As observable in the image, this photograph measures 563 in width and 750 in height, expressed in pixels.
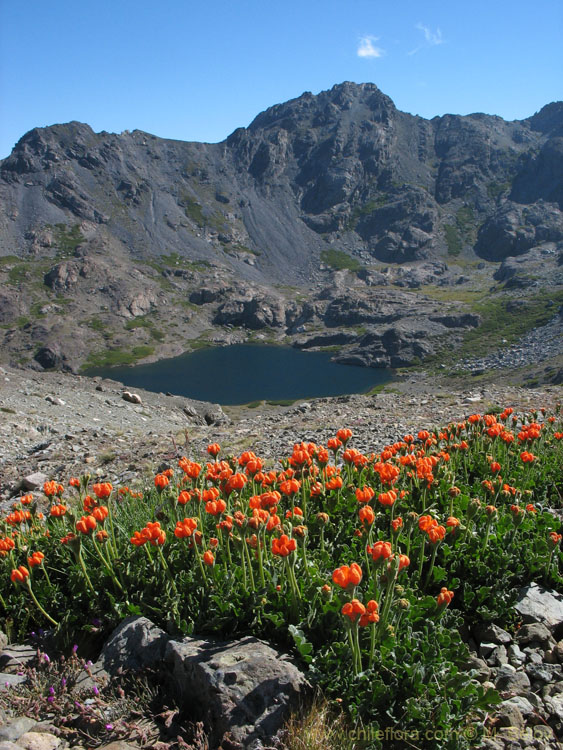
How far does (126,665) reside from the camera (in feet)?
12.5

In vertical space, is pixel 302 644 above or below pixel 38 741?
above

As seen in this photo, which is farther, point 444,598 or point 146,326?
point 146,326

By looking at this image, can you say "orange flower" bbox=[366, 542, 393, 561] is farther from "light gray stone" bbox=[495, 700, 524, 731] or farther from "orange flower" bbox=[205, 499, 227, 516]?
"orange flower" bbox=[205, 499, 227, 516]

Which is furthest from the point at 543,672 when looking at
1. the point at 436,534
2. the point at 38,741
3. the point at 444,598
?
the point at 38,741

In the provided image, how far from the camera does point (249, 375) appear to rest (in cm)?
10288

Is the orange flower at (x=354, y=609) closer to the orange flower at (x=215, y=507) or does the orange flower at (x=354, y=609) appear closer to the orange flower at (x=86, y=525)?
the orange flower at (x=215, y=507)

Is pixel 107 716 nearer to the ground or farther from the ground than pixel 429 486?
nearer to the ground

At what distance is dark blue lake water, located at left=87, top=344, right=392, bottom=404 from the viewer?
87812 millimetres

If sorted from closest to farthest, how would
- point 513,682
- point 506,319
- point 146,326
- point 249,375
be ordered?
point 513,682 < point 249,375 < point 506,319 < point 146,326

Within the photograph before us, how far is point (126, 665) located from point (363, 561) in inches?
90.0

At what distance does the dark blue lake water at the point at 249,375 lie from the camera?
87812 millimetres

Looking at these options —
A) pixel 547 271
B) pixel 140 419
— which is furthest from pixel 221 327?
pixel 140 419

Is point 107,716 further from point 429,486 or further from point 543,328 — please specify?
point 543,328

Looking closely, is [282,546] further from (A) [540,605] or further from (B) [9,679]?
(A) [540,605]
